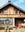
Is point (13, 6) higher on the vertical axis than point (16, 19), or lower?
higher

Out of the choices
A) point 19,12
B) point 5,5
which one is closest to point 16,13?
point 19,12

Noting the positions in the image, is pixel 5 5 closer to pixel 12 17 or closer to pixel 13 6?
pixel 13 6

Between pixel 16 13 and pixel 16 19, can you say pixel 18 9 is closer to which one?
pixel 16 13

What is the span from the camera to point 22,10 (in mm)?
19516

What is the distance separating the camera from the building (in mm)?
18927

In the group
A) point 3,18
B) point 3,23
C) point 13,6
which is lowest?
point 3,23

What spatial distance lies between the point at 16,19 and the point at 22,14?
2.05 m

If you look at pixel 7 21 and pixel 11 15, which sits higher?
pixel 11 15

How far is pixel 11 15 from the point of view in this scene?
1911 cm

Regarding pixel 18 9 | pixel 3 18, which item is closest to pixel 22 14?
pixel 18 9

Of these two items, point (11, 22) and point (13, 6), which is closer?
point (11, 22)

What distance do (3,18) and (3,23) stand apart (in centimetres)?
130

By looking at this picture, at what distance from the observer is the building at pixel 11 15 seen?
745 inches

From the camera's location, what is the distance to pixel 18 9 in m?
20.0
